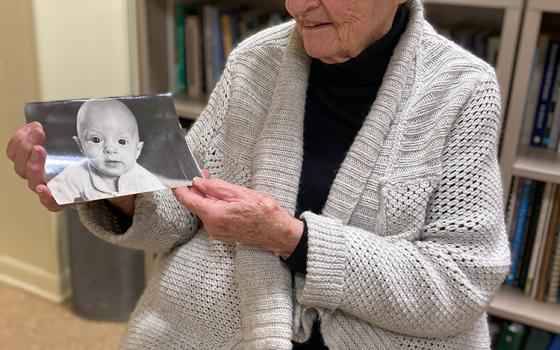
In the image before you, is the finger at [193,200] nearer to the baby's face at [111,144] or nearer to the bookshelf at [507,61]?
the baby's face at [111,144]

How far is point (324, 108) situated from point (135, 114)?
0.33 m

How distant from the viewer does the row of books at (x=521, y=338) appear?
1667 millimetres

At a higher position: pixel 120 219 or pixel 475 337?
pixel 120 219

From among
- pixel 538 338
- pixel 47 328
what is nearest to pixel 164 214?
pixel 538 338

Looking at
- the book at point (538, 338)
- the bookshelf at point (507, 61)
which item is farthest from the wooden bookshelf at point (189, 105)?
the book at point (538, 338)

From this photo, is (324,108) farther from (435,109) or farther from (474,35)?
(474,35)

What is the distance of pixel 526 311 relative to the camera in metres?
1.62

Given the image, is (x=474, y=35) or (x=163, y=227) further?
(x=474, y=35)

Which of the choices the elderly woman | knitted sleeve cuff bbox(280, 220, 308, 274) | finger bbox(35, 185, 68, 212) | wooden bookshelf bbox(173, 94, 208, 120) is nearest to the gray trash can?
wooden bookshelf bbox(173, 94, 208, 120)

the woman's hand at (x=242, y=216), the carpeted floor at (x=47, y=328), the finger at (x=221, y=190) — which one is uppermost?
the finger at (x=221, y=190)

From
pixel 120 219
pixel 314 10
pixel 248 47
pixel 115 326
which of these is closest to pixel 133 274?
pixel 115 326

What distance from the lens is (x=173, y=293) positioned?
3.60ft

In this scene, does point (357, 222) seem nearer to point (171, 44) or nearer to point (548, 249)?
point (548, 249)

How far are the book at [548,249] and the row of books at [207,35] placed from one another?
3.03ft
